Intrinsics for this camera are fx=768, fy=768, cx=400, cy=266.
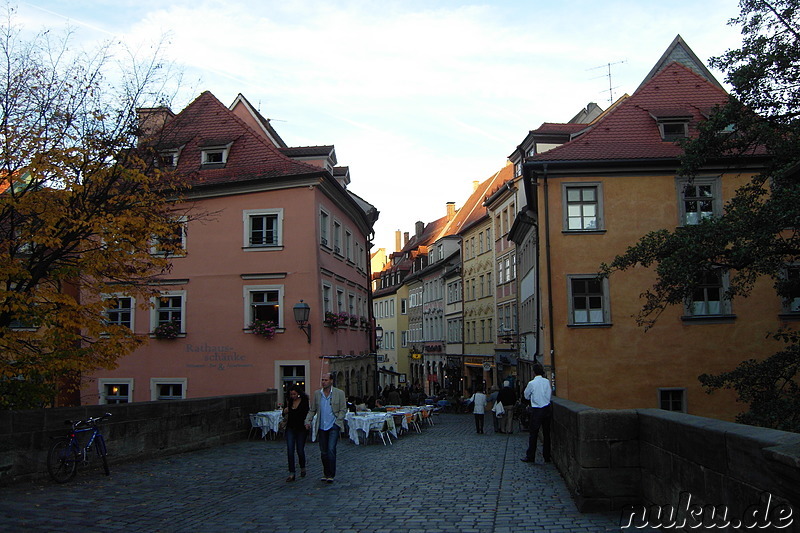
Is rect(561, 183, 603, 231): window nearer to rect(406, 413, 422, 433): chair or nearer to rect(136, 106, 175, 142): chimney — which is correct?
rect(406, 413, 422, 433): chair

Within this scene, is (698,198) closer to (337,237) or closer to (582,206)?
(582,206)

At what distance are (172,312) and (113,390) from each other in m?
3.63

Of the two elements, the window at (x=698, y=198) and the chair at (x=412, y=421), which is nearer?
the chair at (x=412, y=421)

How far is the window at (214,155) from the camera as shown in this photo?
90.5ft

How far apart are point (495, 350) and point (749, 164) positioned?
23293mm

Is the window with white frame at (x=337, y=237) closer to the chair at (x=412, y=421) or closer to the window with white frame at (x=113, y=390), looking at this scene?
the chair at (x=412, y=421)

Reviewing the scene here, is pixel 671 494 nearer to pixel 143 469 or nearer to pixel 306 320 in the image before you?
pixel 143 469

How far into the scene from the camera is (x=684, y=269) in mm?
16906

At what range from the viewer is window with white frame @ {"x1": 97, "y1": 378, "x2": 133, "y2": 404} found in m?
27.3

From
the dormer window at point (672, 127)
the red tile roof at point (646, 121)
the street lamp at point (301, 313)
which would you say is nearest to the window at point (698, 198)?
the red tile roof at point (646, 121)

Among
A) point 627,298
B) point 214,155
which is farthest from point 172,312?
point 627,298

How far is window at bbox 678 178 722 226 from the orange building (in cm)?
3

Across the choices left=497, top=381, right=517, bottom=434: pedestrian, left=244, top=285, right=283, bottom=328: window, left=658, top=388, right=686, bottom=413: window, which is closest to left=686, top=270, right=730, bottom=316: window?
left=658, top=388, right=686, bottom=413: window

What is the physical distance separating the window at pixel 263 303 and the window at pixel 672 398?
507 inches
